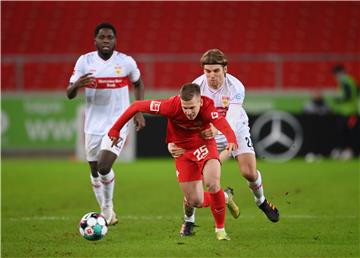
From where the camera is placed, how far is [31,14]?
26703 mm

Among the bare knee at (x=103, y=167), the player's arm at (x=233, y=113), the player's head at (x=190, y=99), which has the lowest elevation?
the bare knee at (x=103, y=167)

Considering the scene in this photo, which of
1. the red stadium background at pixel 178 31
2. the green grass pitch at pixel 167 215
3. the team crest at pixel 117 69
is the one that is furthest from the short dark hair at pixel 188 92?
the red stadium background at pixel 178 31

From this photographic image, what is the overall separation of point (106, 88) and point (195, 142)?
217 cm

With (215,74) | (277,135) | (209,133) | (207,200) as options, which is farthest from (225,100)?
(277,135)

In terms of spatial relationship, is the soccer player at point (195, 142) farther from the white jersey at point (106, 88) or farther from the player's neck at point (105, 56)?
the player's neck at point (105, 56)

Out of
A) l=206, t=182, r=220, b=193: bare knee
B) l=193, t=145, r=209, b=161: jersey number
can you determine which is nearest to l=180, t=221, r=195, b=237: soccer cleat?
l=206, t=182, r=220, b=193: bare knee

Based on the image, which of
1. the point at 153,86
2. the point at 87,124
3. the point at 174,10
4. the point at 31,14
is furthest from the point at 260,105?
the point at 87,124

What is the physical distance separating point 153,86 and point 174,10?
3.95m

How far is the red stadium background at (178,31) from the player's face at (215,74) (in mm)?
15036

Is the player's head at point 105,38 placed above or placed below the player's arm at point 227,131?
above

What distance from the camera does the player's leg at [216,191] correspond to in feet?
28.5

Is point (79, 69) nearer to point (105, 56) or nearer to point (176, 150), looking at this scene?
point (105, 56)

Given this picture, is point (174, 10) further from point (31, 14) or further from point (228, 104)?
point (228, 104)

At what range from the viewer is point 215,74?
30.0 feet
